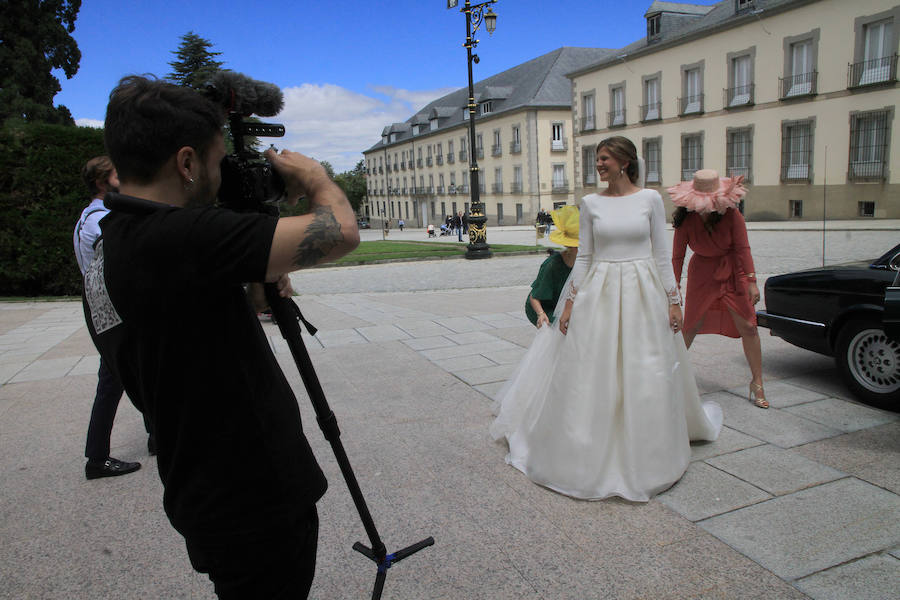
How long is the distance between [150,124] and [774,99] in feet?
122

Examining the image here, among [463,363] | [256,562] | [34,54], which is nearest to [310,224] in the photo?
[256,562]

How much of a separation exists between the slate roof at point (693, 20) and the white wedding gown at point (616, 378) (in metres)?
33.3

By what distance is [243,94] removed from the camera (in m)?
1.58

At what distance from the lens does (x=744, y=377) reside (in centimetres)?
561

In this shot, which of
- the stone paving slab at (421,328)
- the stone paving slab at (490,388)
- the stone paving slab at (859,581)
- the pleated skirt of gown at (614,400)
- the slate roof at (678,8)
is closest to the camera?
the stone paving slab at (859,581)

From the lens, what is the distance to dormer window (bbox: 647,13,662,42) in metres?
39.2

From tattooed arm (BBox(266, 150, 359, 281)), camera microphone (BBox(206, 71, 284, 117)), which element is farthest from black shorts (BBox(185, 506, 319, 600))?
camera microphone (BBox(206, 71, 284, 117))

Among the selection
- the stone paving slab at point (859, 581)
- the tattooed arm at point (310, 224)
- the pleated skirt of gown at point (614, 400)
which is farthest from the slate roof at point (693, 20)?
the tattooed arm at point (310, 224)

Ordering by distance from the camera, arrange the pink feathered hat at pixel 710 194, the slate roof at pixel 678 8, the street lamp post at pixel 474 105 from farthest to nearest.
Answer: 1. the slate roof at pixel 678 8
2. the street lamp post at pixel 474 105
3. the pink feathered hat at pixel 710 194

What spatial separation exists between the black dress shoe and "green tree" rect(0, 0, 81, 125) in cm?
2750

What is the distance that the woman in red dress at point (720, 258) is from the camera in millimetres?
4789

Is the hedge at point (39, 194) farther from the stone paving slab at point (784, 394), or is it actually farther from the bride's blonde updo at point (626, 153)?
the stone paving slab at point (784, 394)

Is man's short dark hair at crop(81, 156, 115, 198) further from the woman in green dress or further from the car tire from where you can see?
the car tire

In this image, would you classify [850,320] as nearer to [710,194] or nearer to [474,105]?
[710,194]
